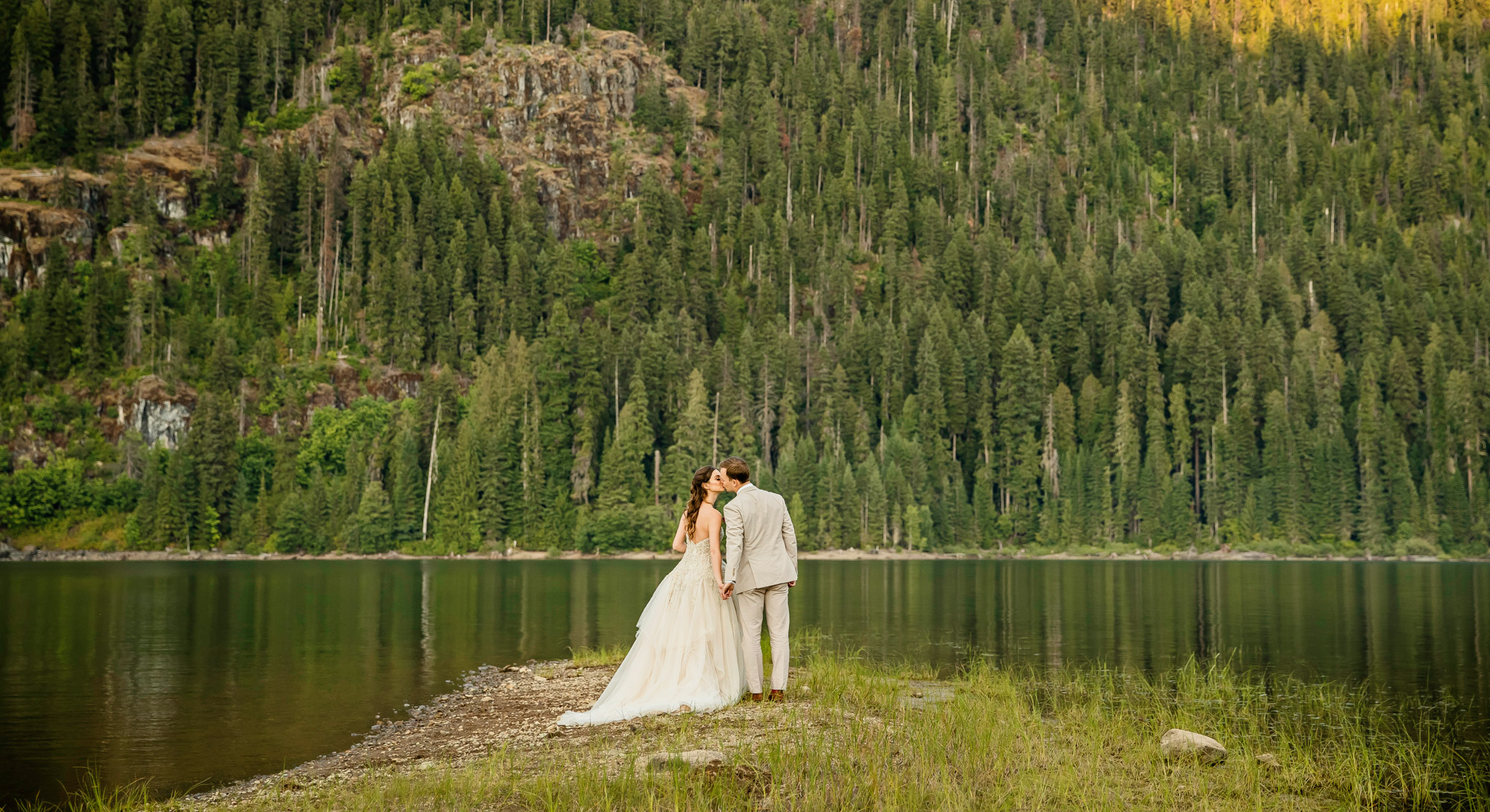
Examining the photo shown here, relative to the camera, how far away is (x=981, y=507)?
418 feet

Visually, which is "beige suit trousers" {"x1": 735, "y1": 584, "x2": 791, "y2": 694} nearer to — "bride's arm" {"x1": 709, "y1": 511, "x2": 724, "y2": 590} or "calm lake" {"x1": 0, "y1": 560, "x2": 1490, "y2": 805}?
"bride's arm" {"x1": 709, "y1": 511, "x2": 724, "y2": 590}

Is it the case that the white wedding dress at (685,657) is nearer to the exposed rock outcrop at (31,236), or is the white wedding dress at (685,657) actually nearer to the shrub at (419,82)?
the exposed rock outcrop at (31,236)

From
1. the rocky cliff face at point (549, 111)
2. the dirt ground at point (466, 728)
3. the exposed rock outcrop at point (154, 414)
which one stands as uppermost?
the rocky cliff face at point (549, 111)

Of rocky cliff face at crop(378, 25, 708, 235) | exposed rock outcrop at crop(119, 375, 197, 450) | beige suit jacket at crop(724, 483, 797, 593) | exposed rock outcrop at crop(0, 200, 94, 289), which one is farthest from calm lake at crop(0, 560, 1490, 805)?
rocky cliff face at crop(378, 25, 708, 235)

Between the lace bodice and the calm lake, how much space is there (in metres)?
6.39

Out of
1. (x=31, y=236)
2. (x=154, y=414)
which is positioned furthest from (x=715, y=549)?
(x=31, y=236)

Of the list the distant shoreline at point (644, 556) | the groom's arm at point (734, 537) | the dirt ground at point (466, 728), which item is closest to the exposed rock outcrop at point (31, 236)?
the distant shoreline at point (644, 556)

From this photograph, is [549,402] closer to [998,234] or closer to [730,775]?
[998,234]

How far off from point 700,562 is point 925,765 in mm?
5101

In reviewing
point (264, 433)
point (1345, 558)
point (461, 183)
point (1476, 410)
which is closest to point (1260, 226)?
point (1476, 410)

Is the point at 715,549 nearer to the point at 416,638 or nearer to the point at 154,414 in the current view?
the point at 416,638

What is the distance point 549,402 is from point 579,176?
52.6 metres

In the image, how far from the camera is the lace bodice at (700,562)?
17.2 meters

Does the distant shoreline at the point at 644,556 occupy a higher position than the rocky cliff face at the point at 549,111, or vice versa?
the rocky cliff face at the point at 549,111
